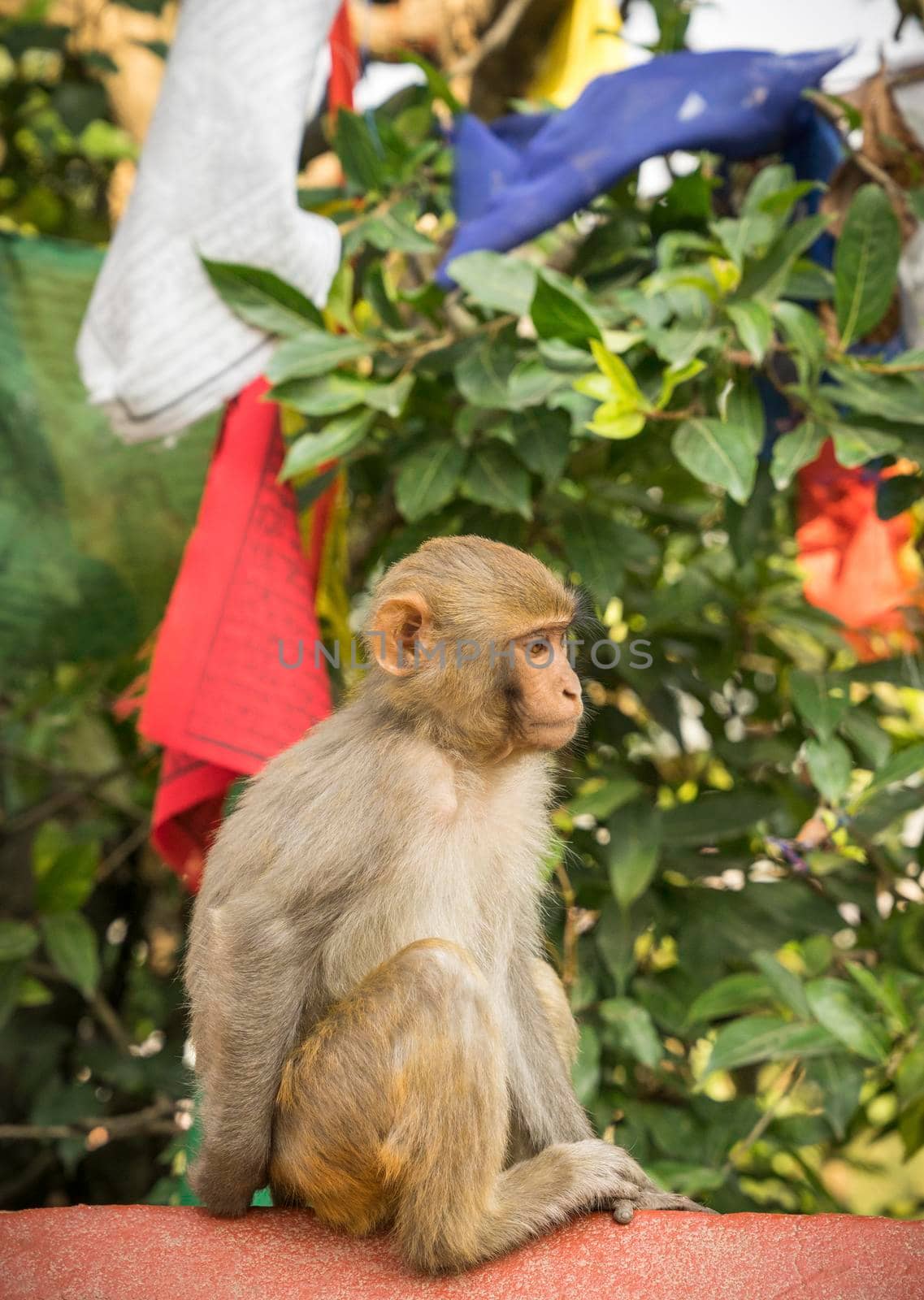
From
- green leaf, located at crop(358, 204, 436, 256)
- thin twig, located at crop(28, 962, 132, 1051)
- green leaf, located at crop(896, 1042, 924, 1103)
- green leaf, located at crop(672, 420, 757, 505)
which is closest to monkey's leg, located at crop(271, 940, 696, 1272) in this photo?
green leaf, located at crop(896, 1042, 924, 1103)

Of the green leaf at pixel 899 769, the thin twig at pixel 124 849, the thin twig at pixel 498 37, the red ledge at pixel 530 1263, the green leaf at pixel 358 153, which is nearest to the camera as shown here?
the red ledge at pixel 530 1263

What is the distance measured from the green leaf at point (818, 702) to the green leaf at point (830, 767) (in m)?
0.03

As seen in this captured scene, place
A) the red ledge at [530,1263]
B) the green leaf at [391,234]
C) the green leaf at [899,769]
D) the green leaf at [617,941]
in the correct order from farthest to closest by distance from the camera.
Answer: the green leaf at [391,234] → the green leaf at [617,941] → the green leaf at [899,769] → the red ledge at [530,1263]

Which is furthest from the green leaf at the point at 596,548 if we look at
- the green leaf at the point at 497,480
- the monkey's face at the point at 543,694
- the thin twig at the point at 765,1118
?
the thin twig at the point at 765,1118

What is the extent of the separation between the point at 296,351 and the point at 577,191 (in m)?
0.80

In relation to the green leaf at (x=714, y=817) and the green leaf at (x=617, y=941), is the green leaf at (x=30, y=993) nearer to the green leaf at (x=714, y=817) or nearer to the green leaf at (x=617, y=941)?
the green leaf at (x=617, y=941)

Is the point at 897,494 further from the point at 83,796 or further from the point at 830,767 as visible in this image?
the point at 83,796

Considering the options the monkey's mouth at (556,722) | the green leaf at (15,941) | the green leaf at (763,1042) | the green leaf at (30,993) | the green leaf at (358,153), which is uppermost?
the green leaf at (358,153)

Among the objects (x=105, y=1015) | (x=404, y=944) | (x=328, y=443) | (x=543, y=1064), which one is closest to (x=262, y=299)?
(x=328, y=443)

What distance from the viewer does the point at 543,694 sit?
85.0 inches

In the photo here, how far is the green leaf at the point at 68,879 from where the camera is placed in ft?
11.5

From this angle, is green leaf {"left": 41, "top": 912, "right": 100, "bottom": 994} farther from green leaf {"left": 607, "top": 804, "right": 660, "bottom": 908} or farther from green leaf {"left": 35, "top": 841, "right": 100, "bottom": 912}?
green leaf {"left": 607, "top": 804, "right": 660, "bottom": 908}

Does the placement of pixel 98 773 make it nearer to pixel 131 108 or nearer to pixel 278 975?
pixel 278 975

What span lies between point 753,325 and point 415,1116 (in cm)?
169
